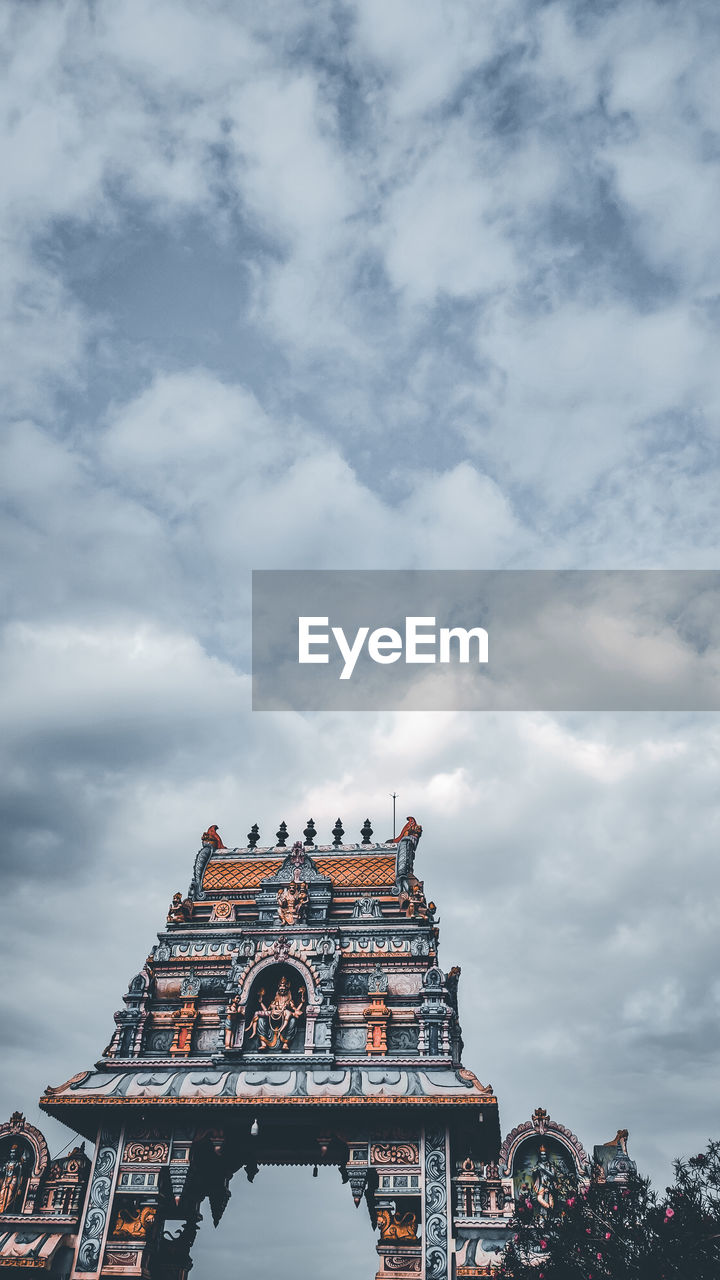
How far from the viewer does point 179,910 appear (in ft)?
95.7

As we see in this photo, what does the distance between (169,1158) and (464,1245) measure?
314 inches

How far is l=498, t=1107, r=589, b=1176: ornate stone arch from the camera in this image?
70.8ft

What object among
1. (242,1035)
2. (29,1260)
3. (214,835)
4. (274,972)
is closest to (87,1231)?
→ (29,1260)

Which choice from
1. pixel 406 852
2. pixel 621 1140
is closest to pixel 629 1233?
pixel 621 1140

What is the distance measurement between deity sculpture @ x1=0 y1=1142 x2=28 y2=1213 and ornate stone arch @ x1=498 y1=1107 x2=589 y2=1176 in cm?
1279

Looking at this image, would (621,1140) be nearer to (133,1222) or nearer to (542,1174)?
(542,1174)

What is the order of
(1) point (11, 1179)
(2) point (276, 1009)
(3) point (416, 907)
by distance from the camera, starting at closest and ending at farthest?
(1) point (11, 1179) → (2) point (276, 1009) → (3) point (416, 907)

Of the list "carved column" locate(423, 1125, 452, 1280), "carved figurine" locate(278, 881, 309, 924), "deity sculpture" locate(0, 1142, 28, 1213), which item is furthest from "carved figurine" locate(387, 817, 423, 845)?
"deity sculpture" locate(0, 1142, 28, 1213)

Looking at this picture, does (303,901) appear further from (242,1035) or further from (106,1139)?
(106,1139)

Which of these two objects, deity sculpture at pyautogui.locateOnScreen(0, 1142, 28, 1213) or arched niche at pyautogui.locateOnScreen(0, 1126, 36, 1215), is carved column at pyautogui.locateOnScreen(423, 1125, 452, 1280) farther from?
deity sculpture at pyautogui.locateOnScreen(0, 1142, 28, 1213)

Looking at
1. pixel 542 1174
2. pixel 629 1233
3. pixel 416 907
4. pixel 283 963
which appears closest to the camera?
pixel 629 1233

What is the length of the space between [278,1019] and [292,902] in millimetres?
3657

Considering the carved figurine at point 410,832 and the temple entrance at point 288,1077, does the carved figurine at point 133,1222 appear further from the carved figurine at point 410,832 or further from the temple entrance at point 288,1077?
the carved figurine at point 410,832

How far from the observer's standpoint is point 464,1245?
21.2 m
